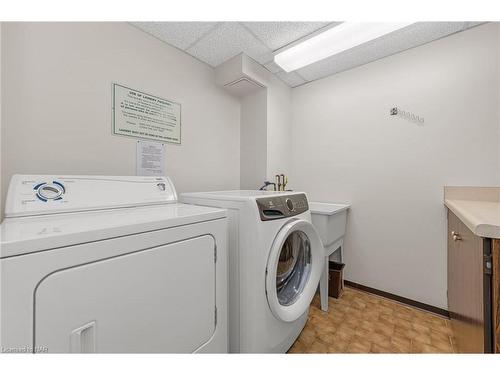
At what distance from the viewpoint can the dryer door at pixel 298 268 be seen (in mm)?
1219

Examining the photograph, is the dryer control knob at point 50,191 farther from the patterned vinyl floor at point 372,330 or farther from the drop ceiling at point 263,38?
the patterned vinyl floor at point 372,330

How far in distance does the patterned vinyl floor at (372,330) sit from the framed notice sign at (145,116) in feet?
5.81

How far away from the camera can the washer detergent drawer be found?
541 millimetres

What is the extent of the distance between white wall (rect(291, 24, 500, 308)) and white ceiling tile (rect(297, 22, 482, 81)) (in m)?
0.07

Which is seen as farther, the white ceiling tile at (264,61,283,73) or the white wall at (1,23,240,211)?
the white ceiling tile at (264,61,283,73)

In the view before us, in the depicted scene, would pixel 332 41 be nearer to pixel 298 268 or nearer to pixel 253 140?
pixel 253 140

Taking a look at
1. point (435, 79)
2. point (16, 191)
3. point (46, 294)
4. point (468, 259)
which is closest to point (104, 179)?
point (16, 191)

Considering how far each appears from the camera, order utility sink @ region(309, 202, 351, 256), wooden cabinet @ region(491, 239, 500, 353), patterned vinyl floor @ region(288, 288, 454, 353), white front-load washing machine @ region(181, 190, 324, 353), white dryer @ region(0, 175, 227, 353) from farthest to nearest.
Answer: utility sink @ region(309, 202, 351, 256), patterned vinyl floor @ region(288, 288, 454, 353), white front-load washing machine @ region(181, 190, 324, 353), wooden cabinet @ region(491, 239, 500, 353), white dryer @ region(0, 175, 227, 353)

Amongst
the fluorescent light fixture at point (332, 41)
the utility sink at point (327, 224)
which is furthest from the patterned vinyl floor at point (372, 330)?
the fluorescent light fixture at point (332, 41)

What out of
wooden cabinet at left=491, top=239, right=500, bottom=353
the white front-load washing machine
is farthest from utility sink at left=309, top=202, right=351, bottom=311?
wooden cabinet at left=491, top=239, right=500, bottom=353

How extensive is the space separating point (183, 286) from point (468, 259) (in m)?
1.25

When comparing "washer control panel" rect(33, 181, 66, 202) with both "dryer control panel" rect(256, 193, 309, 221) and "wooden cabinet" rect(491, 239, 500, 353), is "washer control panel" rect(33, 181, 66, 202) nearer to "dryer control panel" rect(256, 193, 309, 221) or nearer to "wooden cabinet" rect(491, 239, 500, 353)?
"dryer control panel" rect(256, 193, 309, 221)

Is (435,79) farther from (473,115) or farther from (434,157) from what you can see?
(434,157)

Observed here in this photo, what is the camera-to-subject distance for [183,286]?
0.81m
